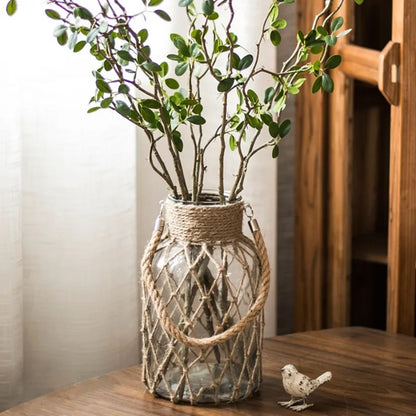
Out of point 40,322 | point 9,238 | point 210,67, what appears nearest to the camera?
point 210,67

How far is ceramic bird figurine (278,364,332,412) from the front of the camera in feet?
4.42

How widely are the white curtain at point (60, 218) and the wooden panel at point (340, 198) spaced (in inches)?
10.3

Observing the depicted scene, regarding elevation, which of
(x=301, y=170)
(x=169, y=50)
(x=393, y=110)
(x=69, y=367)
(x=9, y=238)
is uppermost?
(x=169, y=50)

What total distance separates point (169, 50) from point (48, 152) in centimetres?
33

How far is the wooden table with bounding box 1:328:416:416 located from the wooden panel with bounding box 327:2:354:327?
326 mm

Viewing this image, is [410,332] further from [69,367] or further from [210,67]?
[210,67]

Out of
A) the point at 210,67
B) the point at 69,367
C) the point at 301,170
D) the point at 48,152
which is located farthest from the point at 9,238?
the point at 301,170

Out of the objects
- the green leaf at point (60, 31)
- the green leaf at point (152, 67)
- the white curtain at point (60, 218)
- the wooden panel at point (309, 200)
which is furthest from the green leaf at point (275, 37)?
the wooden panel at point (309, 200)

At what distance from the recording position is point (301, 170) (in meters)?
2.03

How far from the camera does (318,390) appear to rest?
143 cm

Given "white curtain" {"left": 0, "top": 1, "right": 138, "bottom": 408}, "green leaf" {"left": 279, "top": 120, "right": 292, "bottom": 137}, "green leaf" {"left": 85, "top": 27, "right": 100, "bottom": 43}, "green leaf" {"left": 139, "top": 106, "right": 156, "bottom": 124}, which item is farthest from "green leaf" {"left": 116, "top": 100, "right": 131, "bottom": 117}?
"white curtain" {"left": 0, "top": 1, "right": 138, "bottom": 408}

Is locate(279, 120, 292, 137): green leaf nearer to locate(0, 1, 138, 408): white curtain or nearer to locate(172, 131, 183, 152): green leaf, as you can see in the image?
locate(172, 131, 183, 152): green leaf

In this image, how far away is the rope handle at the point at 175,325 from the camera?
131 cm

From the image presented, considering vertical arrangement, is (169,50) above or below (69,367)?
above
